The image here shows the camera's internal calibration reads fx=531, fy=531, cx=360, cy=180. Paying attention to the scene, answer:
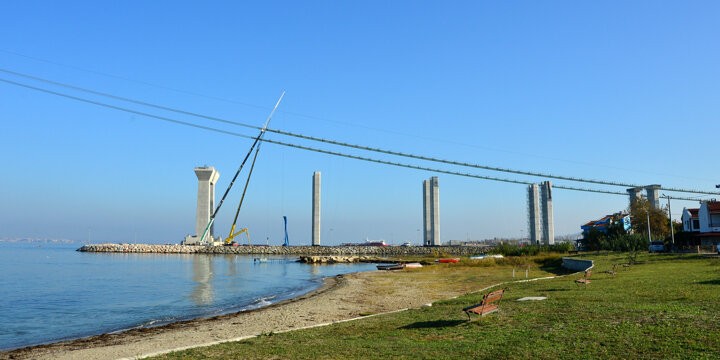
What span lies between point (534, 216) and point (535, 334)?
106m

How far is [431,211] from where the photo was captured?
408 feet

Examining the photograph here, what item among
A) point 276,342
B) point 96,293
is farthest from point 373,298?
point 96,293

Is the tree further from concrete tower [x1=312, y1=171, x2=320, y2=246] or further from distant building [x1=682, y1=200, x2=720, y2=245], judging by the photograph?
concrete tower [x1=312, y1=171, x2=320, y2=246]

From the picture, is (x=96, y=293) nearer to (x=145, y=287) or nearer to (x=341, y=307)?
(x=145, y=287)

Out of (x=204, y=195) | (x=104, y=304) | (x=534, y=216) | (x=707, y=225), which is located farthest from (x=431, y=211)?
(x=104, y=304)

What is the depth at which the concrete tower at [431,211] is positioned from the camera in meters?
123

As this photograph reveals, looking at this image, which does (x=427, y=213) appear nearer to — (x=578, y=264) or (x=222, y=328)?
(x=578, y=264)

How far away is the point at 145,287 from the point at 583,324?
38.6m

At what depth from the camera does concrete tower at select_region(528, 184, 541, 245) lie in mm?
111188

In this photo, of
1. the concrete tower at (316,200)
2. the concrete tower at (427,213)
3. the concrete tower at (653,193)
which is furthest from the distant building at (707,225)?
the concrete tower at (316,200)

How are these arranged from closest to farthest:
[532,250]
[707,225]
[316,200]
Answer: [707,225] → [532,250] → [316,200]

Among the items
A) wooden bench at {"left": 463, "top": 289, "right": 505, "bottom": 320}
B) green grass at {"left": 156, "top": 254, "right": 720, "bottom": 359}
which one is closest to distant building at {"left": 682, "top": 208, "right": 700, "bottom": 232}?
green grass at {"left": 156, "top": 254, "right": 720, "bottom": 359}

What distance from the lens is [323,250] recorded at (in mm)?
133375

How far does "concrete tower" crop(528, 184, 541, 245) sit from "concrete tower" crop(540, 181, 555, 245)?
1.23 meters
